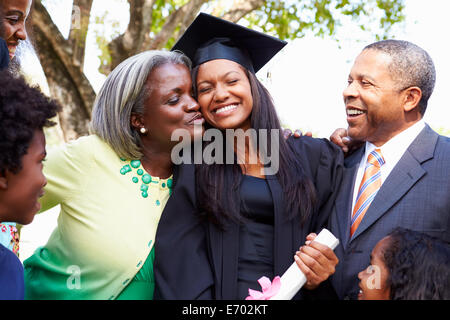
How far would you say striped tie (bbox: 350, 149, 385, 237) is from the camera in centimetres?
262

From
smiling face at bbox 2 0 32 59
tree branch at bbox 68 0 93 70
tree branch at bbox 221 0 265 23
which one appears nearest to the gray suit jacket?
smiling face at bbox 2 0 32 59

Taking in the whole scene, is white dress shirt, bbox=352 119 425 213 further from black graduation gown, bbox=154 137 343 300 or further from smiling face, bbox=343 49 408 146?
black graduation gown, bbox=154 137 343 300

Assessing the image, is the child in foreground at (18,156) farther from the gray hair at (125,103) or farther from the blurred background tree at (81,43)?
the blurred background tree at (81,43)

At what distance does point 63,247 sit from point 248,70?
157 centimetres

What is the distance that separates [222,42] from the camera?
3035 mm

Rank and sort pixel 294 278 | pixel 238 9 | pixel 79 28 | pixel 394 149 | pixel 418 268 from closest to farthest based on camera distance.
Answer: pixel 418 268, pixel 294 278, pixel 394 149, pixel 79 28, pixel 238 9

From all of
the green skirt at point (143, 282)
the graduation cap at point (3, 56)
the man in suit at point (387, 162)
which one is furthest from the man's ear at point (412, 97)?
the graduation cap at point (3, 56)

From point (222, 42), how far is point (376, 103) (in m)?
1.04

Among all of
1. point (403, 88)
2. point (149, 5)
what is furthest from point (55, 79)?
point (403, 88)

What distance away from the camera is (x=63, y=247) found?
268cm

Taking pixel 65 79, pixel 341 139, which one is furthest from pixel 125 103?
pixel 65 79

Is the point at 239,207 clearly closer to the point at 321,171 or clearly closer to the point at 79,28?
the point at 321,171

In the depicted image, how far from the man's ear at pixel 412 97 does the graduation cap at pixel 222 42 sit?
0.89m

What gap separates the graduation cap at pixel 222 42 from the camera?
3000 millimetres
